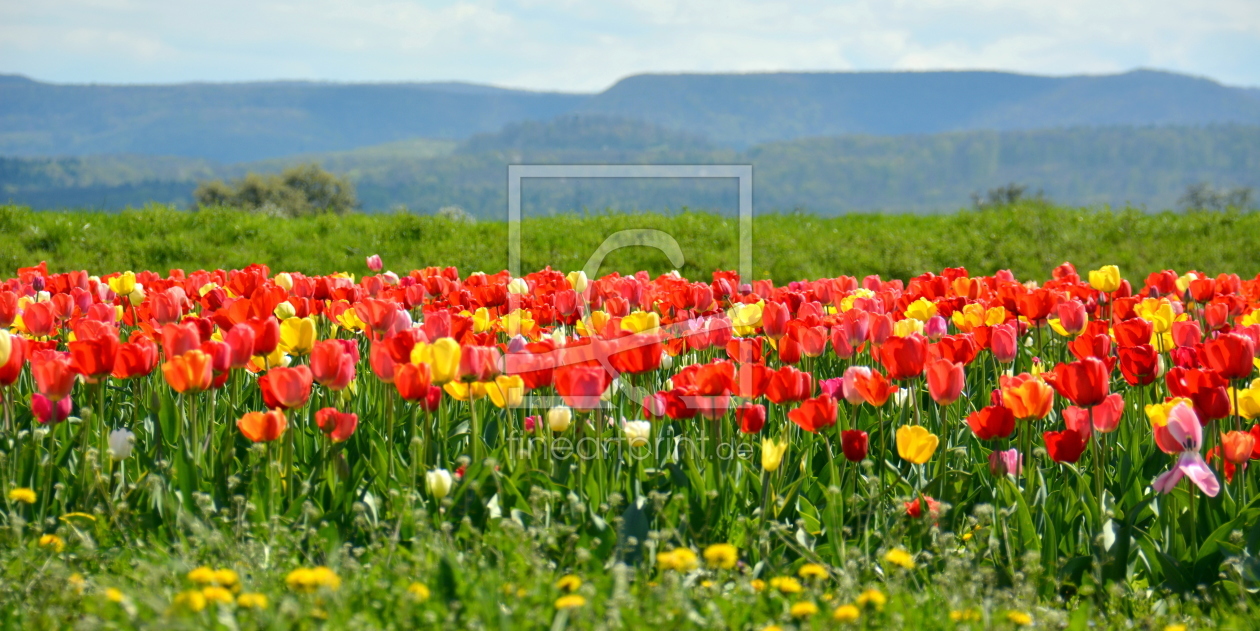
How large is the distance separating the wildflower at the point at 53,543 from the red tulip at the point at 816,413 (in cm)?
229

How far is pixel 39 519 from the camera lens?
3262 millimetres

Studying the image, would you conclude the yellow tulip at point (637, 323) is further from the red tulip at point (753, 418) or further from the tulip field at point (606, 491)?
the red tulip at point (753, 418)

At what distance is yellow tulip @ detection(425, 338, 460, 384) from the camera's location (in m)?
3.33

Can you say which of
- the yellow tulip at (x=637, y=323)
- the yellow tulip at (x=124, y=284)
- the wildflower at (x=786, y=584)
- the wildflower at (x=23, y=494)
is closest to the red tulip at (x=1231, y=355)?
the wildflower at (x=786, y=584)

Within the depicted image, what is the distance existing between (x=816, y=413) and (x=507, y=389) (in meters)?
1.12

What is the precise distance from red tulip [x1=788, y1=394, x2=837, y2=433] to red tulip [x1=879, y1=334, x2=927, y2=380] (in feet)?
1.67

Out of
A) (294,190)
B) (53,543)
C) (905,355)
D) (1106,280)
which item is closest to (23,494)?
(53,543)

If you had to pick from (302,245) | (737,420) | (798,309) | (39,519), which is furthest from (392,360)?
(302,245)

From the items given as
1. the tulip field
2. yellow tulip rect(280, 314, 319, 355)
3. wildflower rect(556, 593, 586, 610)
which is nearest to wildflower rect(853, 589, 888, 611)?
the tulip field

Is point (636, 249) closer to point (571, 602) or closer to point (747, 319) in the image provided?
point (747, 319)

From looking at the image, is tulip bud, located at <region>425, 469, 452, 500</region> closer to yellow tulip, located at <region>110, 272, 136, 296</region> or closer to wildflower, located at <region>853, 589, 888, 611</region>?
wildflower, located at <region>853, 589, 888, 611</region>

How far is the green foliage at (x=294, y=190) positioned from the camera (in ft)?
310

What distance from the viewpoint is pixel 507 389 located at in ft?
12.1

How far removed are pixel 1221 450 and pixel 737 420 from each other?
5.87 feet
